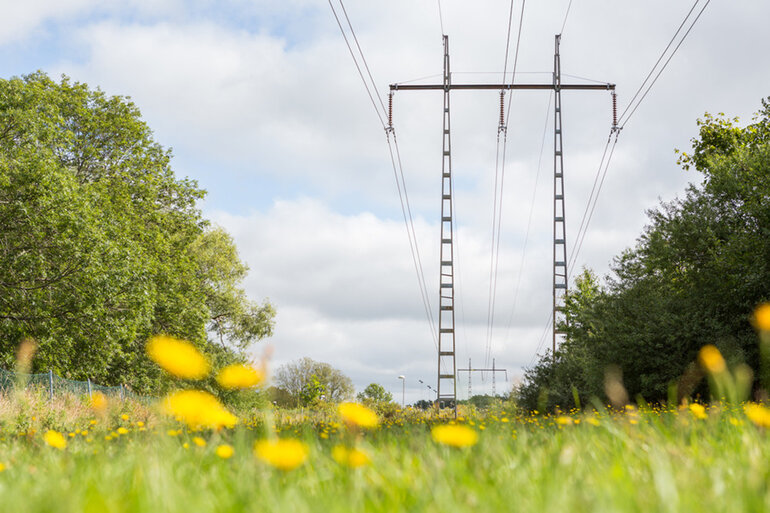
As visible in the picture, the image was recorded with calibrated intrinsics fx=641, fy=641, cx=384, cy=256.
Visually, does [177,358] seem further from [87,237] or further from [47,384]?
[87,237]

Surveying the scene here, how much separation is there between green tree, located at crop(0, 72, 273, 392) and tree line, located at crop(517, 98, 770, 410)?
1532 centimetres

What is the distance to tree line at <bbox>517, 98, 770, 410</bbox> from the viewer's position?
2031cm

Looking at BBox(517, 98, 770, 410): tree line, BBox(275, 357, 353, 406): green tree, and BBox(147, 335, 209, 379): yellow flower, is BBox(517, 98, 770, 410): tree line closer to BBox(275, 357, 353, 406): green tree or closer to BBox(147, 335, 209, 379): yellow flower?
BBox(147, 335, 209, 379): yellow flower

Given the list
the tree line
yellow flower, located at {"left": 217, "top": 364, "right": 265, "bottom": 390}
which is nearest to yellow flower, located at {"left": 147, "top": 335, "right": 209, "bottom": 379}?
yellow flower, located at {"left": 217, "top": 364, "right": 265, "bottom": 390}

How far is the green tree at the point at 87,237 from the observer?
63.0 feet

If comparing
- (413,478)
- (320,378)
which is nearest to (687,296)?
(413,478)

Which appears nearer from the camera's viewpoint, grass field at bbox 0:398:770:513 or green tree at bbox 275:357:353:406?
grass field at bbox 0:398:770:513

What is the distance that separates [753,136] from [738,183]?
716 centimetres

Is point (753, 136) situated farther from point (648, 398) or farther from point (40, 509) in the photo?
point (40, 509)

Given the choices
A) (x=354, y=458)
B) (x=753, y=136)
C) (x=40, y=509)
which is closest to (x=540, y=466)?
(x=354, y=458)

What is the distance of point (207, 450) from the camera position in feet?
9.78

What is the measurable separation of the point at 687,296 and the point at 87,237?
19875 mm

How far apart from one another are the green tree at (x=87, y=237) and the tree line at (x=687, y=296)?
50.2 feet

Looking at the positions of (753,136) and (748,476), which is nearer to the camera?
(748,476)
